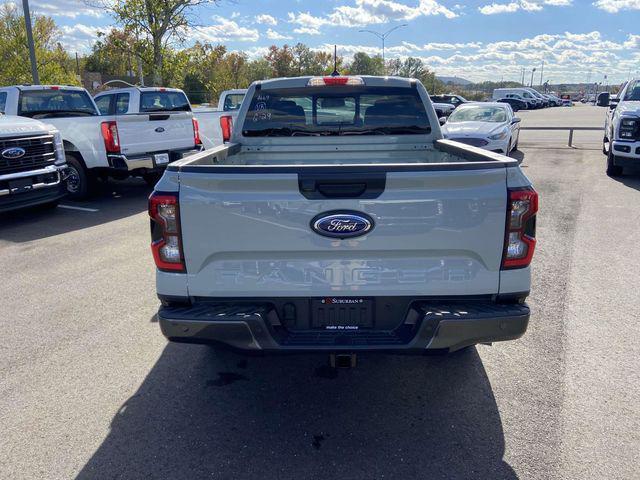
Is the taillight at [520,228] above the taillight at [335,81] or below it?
below

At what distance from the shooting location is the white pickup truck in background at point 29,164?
7.86m

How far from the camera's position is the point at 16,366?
3918 mm

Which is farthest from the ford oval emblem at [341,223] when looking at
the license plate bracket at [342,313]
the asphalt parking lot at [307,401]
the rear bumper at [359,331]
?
the asphalt parking lot at [307,401]

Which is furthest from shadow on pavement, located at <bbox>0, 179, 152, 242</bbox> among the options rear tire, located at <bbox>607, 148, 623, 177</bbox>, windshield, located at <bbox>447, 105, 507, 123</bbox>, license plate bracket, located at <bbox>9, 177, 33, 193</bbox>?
rear tire, located at <bbox>607, 148, 623, 177</bbox>

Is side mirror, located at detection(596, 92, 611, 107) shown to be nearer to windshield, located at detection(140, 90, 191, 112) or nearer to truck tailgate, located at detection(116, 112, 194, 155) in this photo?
truck tailgate, located at detection(116, 112, 194, 155)

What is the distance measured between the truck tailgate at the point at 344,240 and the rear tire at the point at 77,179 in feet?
26.7

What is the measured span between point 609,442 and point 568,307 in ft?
6.69

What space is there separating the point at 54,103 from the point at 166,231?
886cm

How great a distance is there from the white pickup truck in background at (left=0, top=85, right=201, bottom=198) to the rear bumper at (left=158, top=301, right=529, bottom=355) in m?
7.50

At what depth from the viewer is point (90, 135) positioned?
9508 mm

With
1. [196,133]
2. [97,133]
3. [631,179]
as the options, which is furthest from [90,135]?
[631,179]

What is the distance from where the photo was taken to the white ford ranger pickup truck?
8.87ft

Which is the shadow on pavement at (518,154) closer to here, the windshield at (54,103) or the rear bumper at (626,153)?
the rear bumper at (626,153)

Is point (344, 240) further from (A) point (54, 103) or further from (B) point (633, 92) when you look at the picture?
(B) point (633, 92)
